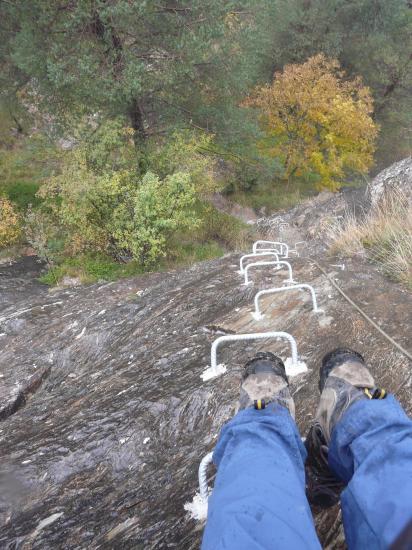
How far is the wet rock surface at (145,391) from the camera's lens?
7.11ft

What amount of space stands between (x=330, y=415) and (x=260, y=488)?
2.40ft

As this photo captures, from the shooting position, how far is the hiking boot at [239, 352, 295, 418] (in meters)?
1.98

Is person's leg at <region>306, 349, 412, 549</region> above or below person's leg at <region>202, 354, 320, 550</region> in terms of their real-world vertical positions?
below

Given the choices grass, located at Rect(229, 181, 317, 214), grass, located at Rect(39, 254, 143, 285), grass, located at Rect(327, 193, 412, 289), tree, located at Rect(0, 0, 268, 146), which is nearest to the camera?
grass, located at Rect(327, 193, 412, 289)

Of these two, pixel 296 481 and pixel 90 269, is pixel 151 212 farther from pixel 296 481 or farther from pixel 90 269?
pixel 296 481

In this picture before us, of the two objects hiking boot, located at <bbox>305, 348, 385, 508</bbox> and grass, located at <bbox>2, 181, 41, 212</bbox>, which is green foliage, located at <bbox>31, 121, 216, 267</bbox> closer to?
grass, located at <bbox>2, 181, 41, 212</bbox>

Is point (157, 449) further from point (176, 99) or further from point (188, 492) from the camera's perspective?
point (176, 99)

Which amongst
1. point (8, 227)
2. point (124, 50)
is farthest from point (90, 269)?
point (124, 50)

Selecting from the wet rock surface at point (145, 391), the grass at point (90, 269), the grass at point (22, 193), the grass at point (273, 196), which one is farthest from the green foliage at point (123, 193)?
the grass at point (273, 196)

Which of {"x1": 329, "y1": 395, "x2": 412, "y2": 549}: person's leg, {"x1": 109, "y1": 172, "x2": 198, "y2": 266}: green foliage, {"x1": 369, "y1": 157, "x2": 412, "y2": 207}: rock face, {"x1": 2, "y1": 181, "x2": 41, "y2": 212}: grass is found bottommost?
{"x1": 369, "y1": 157, "x2": 412, "y2": 207}: rock face

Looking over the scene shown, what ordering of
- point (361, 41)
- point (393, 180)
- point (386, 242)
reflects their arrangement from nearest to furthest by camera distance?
point (386, 242) < point (393, 180) < point (361, 41)

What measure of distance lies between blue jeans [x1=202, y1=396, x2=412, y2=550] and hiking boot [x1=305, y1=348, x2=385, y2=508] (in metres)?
0.13

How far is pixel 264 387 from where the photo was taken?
2055 mm

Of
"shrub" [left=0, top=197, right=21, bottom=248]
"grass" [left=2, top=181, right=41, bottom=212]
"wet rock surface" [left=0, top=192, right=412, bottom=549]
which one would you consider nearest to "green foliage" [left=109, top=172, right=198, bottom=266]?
"wet rock surface" [left=0, top=192, right=412, bottom=549]
